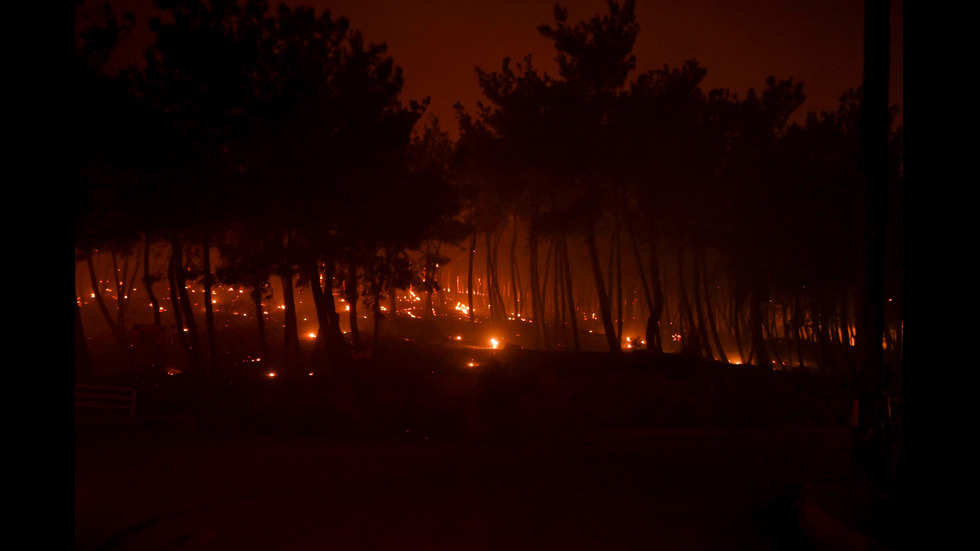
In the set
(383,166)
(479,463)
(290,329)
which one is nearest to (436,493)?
(479,463)

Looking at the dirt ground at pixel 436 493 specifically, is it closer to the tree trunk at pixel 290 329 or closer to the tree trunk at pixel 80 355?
the tree trunk at pixel 80 355

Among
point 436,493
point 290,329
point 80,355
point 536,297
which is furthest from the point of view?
point 536,297

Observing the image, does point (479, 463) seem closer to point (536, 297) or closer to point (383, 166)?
point (383, 166)

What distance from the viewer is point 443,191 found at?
22.4 metres

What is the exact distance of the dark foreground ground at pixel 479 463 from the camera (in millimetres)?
7012

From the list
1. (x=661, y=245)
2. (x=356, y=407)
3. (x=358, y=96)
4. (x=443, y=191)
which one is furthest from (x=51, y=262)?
(x=661, y=245)

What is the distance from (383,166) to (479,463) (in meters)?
11.4

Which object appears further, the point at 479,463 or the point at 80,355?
the point at 80,355

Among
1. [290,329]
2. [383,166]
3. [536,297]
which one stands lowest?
[290,329]

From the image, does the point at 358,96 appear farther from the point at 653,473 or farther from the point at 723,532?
the point at 723,532

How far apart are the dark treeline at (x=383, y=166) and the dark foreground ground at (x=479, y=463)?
4.69m

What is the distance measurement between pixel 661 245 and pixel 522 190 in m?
12.8

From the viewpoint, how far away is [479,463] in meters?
11.3

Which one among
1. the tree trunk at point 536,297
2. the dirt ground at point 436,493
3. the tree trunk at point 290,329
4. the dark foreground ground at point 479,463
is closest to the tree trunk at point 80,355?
the dark foreground ground at point 479,463
